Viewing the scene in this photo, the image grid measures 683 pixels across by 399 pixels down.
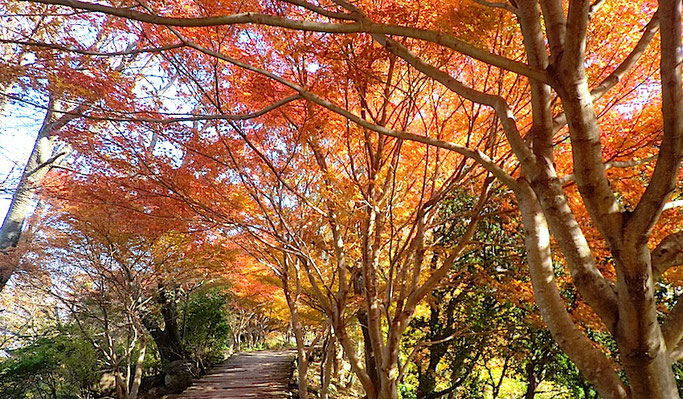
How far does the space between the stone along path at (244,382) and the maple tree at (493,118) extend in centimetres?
501

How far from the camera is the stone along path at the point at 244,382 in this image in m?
10.3

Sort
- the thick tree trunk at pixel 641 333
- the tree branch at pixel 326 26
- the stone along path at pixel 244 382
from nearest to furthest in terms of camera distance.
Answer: the thick tree trunk at pixel 641 333
the tree branch at pixel 326 26
the stone along path at pixel 244 382

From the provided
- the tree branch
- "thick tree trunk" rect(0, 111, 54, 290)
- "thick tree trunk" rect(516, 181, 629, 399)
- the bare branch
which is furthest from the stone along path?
the tree branch

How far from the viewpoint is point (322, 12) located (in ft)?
7.36

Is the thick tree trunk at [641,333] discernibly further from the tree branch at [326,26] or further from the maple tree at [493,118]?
the tree branch at [326,26]

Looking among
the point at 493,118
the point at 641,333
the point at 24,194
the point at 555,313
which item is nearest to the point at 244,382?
the point at 24,194

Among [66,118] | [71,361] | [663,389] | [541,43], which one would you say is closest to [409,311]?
[663,389]

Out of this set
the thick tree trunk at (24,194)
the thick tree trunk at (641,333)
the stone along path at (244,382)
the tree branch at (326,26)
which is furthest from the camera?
the stone along path at (244,382)

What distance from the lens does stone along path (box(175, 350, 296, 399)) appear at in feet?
33.9

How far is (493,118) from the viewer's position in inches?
196

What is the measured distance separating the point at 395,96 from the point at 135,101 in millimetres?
3995

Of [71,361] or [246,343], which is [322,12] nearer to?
[71,361]

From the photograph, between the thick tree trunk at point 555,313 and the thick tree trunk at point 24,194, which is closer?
the thick tree trunk at point 555,313

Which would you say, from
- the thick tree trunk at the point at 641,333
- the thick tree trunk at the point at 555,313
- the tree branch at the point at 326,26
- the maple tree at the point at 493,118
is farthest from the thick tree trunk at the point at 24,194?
the thick tree trunk at the point at 641,333
